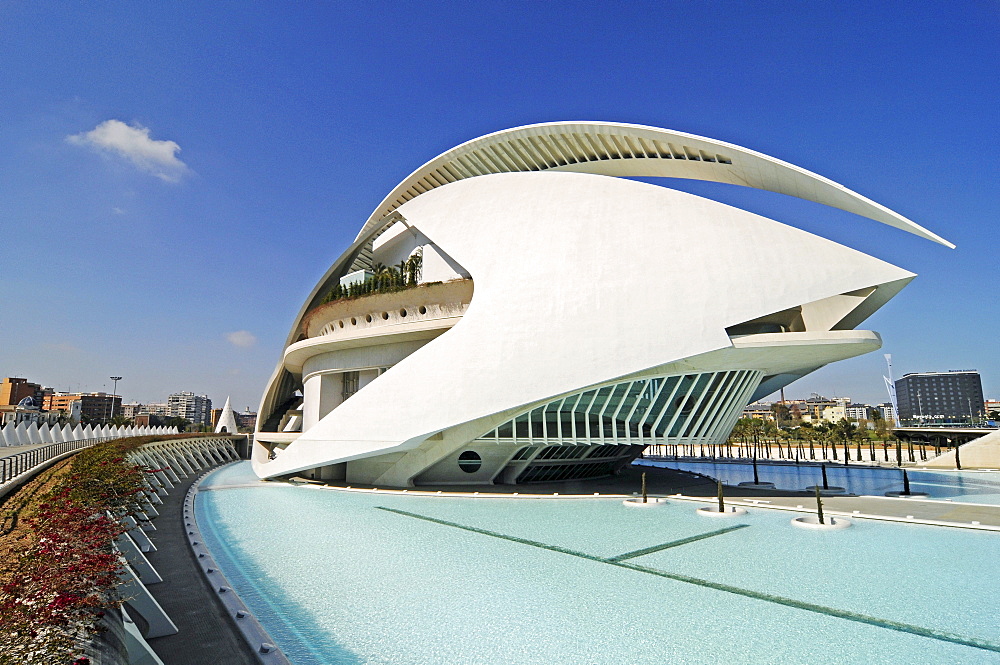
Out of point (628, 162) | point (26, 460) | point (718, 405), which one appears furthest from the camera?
point (628, 162)

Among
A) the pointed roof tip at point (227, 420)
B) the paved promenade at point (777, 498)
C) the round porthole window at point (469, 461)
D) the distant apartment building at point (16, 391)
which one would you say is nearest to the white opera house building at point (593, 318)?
the round porthole window at point (469, 461)

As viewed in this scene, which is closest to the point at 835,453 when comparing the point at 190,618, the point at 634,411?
the point at 634,411

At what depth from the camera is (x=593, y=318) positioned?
14914mm

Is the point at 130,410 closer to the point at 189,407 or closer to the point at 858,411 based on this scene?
the point at 189,407

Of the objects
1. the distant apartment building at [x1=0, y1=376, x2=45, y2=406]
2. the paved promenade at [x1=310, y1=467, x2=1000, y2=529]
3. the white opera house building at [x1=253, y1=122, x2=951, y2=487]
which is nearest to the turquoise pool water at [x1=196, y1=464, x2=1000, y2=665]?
the paved promenade at [x1=310, y1=467, x2=1000, y2=529]

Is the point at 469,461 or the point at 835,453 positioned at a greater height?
the point at 469,461

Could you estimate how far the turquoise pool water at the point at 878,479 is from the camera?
16.4m

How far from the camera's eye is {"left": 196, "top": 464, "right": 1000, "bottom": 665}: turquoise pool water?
5.49 meters

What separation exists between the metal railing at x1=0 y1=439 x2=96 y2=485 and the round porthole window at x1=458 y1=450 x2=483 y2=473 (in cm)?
1139

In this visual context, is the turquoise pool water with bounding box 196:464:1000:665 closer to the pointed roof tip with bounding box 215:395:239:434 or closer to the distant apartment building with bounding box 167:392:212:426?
the pointed roof tip with bounding box 215:395:239:434

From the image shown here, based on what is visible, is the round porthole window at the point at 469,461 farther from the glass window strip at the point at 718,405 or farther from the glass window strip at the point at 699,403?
the glass window strip at the point at 718,405

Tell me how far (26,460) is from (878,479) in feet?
88.9

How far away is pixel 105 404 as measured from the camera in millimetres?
139625

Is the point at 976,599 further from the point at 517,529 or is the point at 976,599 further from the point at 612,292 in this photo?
the point at 612,292
